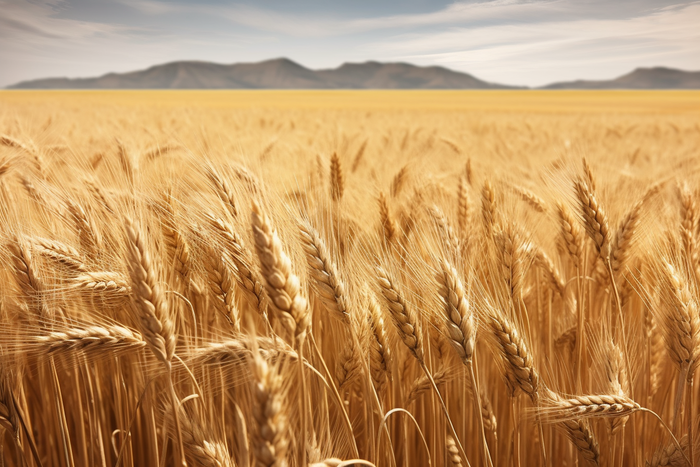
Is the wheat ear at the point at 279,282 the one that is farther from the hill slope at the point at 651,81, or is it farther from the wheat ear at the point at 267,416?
the hill slope at the point at 651,81

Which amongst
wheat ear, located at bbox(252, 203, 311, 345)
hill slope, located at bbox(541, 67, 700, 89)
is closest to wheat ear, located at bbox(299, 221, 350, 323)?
wheat ear, located at bbox(252, 203, 311, 345)

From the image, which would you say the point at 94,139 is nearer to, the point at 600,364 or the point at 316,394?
the point at 316,394

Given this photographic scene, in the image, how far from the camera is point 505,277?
1395 millimetres

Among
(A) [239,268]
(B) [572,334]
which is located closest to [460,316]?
(A) [239,268]

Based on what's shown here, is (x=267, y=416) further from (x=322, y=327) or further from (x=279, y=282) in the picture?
(x=322, y=327)

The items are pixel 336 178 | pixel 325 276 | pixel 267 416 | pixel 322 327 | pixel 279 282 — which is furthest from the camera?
pixel 336 178

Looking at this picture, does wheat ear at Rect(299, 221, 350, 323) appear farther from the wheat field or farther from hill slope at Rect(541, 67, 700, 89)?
hill slope at Rect(541, 67, 700, 89)

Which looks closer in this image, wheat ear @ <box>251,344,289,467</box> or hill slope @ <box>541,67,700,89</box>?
wheat ear @ <box>251,344,289,467</box>

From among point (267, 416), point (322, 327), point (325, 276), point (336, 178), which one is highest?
point (336, 178)

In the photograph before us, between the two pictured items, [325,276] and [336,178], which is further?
[336,178]

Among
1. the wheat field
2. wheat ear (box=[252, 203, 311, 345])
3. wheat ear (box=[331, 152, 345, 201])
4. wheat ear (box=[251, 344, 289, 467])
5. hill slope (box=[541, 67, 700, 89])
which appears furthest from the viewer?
hill slope (box=[541, 67, 700, 89])

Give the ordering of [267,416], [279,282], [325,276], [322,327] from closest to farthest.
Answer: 1. [267,416]
2. [279,282]
3. [325,276]
4. [322,327]

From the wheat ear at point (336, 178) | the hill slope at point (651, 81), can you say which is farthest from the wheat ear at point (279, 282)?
the hill slope at point (651, 81)

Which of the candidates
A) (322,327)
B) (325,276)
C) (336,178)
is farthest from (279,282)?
(336,178)
